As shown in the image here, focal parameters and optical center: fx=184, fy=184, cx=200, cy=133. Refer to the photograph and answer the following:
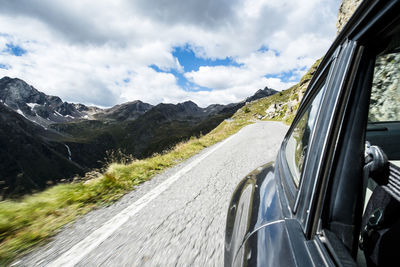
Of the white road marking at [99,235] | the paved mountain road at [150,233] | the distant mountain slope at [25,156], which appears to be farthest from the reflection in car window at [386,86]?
the distant mountain slope at [25,156]

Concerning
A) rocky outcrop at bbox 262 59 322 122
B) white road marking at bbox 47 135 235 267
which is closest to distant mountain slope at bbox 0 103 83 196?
Answer: rocky outcrop at bbox 262 59 322 122

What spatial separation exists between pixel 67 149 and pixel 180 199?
540 ft

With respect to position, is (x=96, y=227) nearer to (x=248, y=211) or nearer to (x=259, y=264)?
(x=248, y=211)

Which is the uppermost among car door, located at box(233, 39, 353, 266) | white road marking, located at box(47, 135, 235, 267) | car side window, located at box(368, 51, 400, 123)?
car side window, located at box(368, 51, 400, 123)

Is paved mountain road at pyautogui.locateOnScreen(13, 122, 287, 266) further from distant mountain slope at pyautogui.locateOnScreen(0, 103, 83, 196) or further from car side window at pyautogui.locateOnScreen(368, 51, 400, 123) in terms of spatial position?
distant mountain slope at pyautogui.locateOnScreen(0, 103, 83, 196)

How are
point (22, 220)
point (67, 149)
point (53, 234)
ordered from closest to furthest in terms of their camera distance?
point (53, 234) → point (22, 220) → point (67, 149)

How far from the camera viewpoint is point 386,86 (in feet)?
4.09

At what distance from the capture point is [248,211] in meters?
1.33

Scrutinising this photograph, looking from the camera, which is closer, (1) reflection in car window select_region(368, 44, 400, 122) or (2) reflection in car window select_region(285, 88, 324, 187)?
(1) reflection in car window select_region(368, 44, 400, 122)

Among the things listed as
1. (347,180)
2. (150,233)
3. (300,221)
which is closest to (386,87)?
(347,180)

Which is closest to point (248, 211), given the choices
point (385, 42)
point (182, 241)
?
point (182, 241)

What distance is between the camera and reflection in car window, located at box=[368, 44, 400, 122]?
0.94m

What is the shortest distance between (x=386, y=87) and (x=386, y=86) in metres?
0.01

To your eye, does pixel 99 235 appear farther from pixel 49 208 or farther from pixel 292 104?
pixel 292 104
